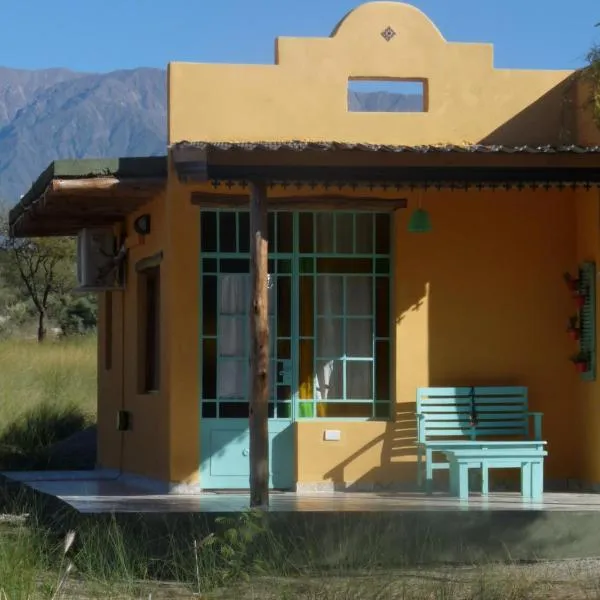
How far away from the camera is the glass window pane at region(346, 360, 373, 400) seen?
13352 mm

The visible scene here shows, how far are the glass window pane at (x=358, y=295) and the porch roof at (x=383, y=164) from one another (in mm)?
1852

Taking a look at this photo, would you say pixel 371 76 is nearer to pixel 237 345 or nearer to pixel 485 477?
pixel 237 345

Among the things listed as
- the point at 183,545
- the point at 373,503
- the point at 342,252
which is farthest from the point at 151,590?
the point at 342,252

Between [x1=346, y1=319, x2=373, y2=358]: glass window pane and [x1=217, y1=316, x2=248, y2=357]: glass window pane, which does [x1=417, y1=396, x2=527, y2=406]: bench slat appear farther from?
[x1=217, y1=316, x2=248, y2=357]: glass window pane

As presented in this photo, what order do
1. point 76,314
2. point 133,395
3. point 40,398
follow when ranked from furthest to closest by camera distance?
point 76,314
point 40,398
point 133,395

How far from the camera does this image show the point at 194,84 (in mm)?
13195

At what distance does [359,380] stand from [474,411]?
1.09 metres

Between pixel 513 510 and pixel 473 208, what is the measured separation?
3.36 meters

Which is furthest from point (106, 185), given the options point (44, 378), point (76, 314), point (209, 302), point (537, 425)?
point (76, 314)

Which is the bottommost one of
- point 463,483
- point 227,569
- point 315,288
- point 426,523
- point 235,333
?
point 227,569

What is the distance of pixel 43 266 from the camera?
3738cm

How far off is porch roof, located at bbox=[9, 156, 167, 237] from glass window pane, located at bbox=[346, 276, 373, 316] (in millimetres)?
1946

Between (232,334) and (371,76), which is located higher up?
(371,76)

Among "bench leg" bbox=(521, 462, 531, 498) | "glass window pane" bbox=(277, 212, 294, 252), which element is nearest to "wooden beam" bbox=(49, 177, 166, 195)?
"glass window pane" bbox=(277, 212, 294, 252)
